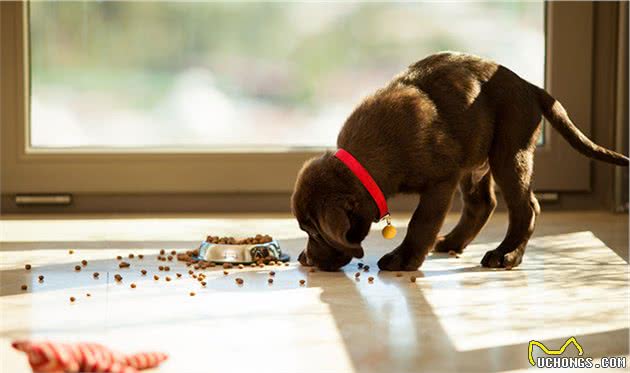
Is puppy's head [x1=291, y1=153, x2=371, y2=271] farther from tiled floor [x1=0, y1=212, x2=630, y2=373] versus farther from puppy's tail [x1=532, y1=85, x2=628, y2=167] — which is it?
puppy's tail [x1=532, y1=85, x2=628, y2=167]

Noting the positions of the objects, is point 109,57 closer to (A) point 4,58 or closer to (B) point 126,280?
(A) point 4,58

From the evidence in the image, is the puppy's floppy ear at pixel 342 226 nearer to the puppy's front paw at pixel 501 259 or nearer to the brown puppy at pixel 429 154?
→ the brown puppy at pixel 429 154

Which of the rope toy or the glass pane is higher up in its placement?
the glass pane

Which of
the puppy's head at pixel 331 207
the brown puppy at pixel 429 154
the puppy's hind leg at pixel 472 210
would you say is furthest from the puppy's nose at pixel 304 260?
the puppy's hind leg at pixel 472 210

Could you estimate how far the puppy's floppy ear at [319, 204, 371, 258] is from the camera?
3.37 meters

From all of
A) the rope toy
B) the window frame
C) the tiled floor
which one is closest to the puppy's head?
the tiled floor

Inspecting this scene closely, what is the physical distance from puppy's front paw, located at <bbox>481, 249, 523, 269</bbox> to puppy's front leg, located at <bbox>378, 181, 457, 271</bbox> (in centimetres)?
22

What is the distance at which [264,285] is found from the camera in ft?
11.1

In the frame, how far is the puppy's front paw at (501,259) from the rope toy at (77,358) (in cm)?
165

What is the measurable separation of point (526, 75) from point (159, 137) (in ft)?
6.15

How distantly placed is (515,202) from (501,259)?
201 mm

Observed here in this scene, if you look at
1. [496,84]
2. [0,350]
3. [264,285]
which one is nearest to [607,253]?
[496,84]

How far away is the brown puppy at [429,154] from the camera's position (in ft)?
11.4

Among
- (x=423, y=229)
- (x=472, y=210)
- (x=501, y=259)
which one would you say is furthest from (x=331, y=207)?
(x=472, y=210)
